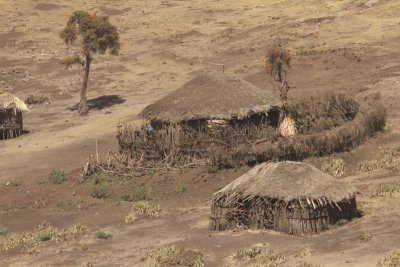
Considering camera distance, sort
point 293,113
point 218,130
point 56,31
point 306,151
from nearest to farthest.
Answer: point 306,151, point 218,130, point 293,113, point 56,31

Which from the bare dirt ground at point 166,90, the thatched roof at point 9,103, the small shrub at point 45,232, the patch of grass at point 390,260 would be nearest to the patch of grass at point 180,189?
the bare dirt ground at point 166,90

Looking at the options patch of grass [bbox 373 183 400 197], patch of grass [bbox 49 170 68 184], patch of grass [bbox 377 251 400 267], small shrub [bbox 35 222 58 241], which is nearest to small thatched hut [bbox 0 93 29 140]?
patch of grass [bbox 49 170 68 184]

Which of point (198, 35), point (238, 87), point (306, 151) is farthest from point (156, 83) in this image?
point (306, 151)

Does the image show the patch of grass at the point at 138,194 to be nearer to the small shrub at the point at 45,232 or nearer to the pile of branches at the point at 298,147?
the pile of branches at the point at 298,147

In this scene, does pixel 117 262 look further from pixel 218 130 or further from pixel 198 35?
pixel 198 35

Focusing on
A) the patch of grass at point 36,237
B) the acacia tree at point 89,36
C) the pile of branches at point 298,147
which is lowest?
the patch of grass at point 36,237

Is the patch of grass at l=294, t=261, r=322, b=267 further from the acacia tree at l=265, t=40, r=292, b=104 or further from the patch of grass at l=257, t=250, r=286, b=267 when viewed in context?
the acacia tree at l=265, t=40, r=292, b=104

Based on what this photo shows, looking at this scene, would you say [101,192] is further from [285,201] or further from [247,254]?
[247,254]
